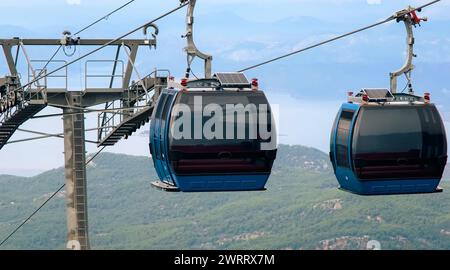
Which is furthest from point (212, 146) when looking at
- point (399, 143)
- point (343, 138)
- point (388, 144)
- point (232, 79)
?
point (399, 143)

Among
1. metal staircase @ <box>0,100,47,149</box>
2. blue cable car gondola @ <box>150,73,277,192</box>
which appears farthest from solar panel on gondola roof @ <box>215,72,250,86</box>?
metal staircase @ <box>0,100,47,149</box>

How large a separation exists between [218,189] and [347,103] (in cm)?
466

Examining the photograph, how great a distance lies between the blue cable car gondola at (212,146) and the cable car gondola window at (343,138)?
198 centimetres

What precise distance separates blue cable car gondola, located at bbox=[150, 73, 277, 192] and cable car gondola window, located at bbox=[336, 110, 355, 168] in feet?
6.51

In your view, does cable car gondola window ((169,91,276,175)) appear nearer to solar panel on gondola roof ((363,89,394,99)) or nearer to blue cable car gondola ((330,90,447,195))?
blue cable car gondola ((330,90,447,195))

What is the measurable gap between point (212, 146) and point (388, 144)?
15.8 feet

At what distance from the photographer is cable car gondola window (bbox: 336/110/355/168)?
3845 centimetres

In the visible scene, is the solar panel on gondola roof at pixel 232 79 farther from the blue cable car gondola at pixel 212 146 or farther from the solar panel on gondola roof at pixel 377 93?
the solar panel on gondola roof at pixel 377 93

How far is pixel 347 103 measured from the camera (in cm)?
3903
